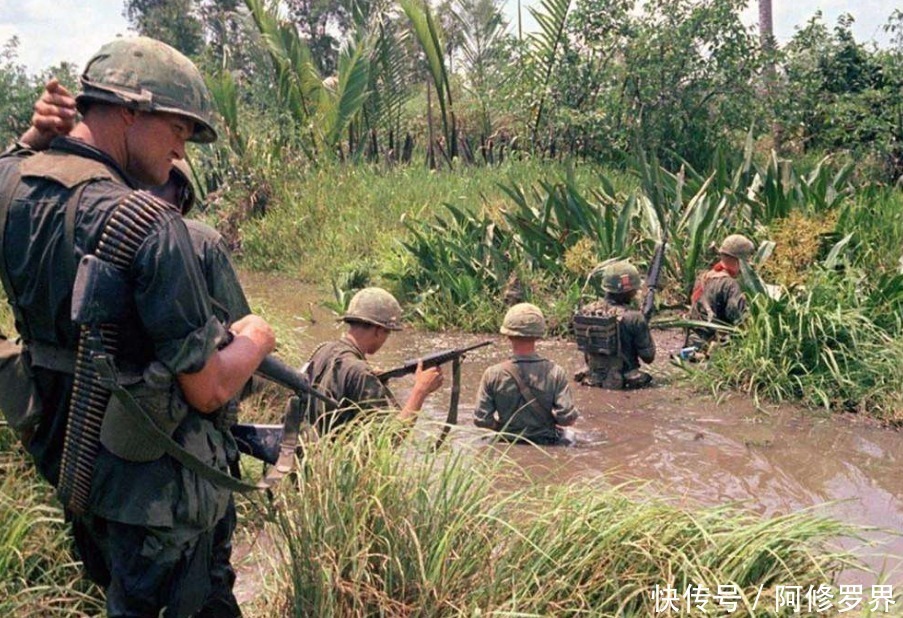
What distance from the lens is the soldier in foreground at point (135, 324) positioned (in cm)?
220

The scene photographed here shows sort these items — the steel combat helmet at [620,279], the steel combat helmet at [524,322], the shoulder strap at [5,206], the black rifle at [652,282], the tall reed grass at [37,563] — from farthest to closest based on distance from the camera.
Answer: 1. the black rifle at [652,282]
2. the steel combat helmet at [620,279]
3. the steel combat helmet at [524,322]
4. the tall reed grass at [37,563]
5. the shoulder strap at [5,206]

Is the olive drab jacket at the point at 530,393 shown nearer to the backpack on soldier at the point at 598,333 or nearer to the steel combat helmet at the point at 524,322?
the steel combat helmet at the point at 524,322

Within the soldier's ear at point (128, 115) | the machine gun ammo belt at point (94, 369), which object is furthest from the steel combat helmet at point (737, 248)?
the machine gun ammo belt at point (94, 369)

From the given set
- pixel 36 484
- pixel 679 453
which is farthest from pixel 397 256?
pixel 36 484

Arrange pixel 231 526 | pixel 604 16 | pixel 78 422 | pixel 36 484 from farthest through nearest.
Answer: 1. pixel 604 16
2. pixel 36 484
3. pixel 231 526
4. pixel 78 422

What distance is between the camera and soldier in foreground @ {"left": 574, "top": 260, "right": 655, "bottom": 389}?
740 cm

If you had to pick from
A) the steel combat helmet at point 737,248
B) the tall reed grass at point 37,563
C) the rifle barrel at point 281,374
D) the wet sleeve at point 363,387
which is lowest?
the tall reed grass at point 37,563

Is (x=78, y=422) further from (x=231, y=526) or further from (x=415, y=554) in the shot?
(x=415, y=554)

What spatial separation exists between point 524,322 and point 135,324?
375cm

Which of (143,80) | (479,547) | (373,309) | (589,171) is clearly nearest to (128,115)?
(143,80)

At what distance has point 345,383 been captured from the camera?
4.22 meters

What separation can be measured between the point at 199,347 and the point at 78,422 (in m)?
0.41

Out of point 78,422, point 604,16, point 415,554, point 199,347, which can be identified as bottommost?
point 415,554

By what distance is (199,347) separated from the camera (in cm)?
222
